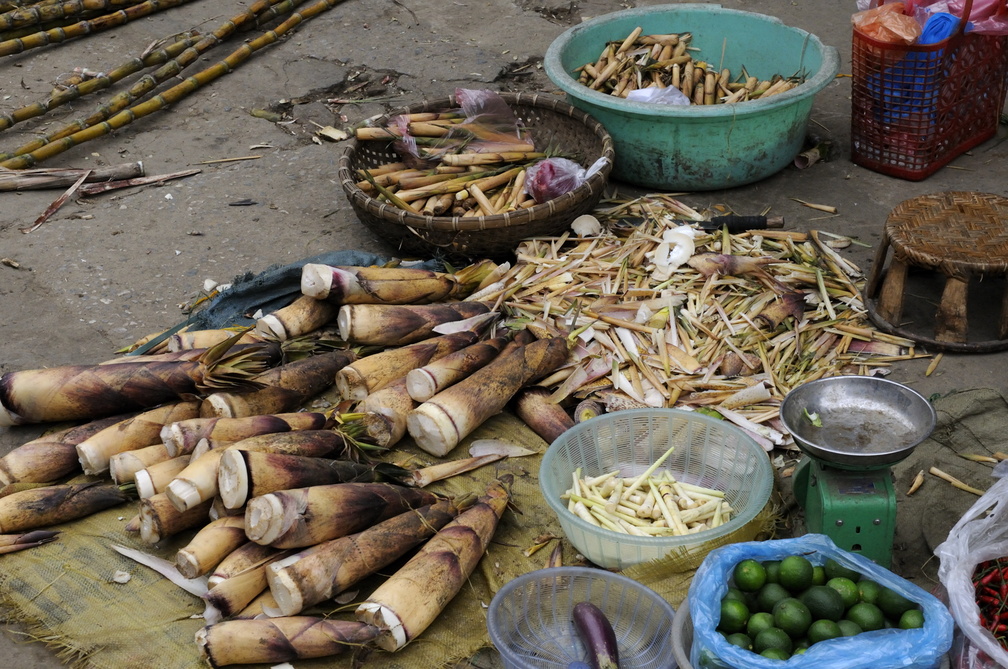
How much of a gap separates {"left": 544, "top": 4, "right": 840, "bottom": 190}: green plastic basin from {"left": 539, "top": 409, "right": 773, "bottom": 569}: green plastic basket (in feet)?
6.57

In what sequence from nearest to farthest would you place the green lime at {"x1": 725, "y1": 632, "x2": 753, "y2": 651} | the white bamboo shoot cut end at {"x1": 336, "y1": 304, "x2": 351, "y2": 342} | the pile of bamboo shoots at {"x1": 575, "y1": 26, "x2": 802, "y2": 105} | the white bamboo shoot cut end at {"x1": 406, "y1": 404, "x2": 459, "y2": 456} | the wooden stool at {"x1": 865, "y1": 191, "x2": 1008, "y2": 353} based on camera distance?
the green lime at {"x1": 725, "y1": 632, "x2": 753, "y2": 651} → the white bamboo shoot cut end at {"x1": 406, "y1": 404, "x2": 459, "y2": 456} → the wooden stool at {"x1": 865, "y1": 191, "x2": 1008, "y2": 353} → the white bamboo shoot cut end at {"x1": 336, "y1": 304, "x2": 351, "y2": 342} → the pile of bamboo shoots at {"x1": 575, "y1": 26, "x2": 802, "y2": 105}

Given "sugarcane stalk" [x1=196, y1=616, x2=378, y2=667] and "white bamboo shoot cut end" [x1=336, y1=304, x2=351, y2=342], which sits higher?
"white bamboo shoot cut end" [x1=336, y1=304, x2=351, y2=342]

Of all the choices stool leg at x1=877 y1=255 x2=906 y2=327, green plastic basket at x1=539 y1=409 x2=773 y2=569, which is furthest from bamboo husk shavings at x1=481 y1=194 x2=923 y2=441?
green plastic basket at x1=539 y1=409 x2=773 y2=569

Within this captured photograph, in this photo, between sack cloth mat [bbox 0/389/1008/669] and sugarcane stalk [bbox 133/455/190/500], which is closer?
sack cloth mat [bbox 0/389/1008/669]

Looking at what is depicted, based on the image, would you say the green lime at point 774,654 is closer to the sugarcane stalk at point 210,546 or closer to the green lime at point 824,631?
the green lime at point 824,631

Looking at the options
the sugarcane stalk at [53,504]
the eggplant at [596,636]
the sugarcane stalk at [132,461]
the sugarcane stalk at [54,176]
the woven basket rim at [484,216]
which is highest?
the woven basket rim at [484,216]

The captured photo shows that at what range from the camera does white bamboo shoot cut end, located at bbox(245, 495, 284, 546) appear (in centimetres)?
268

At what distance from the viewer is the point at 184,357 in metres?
3.58

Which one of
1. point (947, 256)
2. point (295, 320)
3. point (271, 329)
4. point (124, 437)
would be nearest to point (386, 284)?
point (295, 320)

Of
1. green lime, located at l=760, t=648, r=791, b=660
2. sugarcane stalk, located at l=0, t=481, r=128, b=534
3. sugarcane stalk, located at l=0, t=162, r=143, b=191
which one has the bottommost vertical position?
sugarcane stalk, located at l=0, t=481, r=128, b=534

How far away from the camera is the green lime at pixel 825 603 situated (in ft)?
7.50

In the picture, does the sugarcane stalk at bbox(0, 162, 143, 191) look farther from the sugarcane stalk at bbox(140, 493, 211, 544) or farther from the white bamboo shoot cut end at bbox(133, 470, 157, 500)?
the sugarcane stalk at bbox(140, 493, 211, 544)

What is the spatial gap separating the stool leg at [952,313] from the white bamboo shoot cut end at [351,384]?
2.25 meters

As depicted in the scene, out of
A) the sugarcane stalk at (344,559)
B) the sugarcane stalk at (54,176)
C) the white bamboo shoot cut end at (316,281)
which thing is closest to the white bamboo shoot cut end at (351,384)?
the white bamboo shoot cut end at (316,281)
